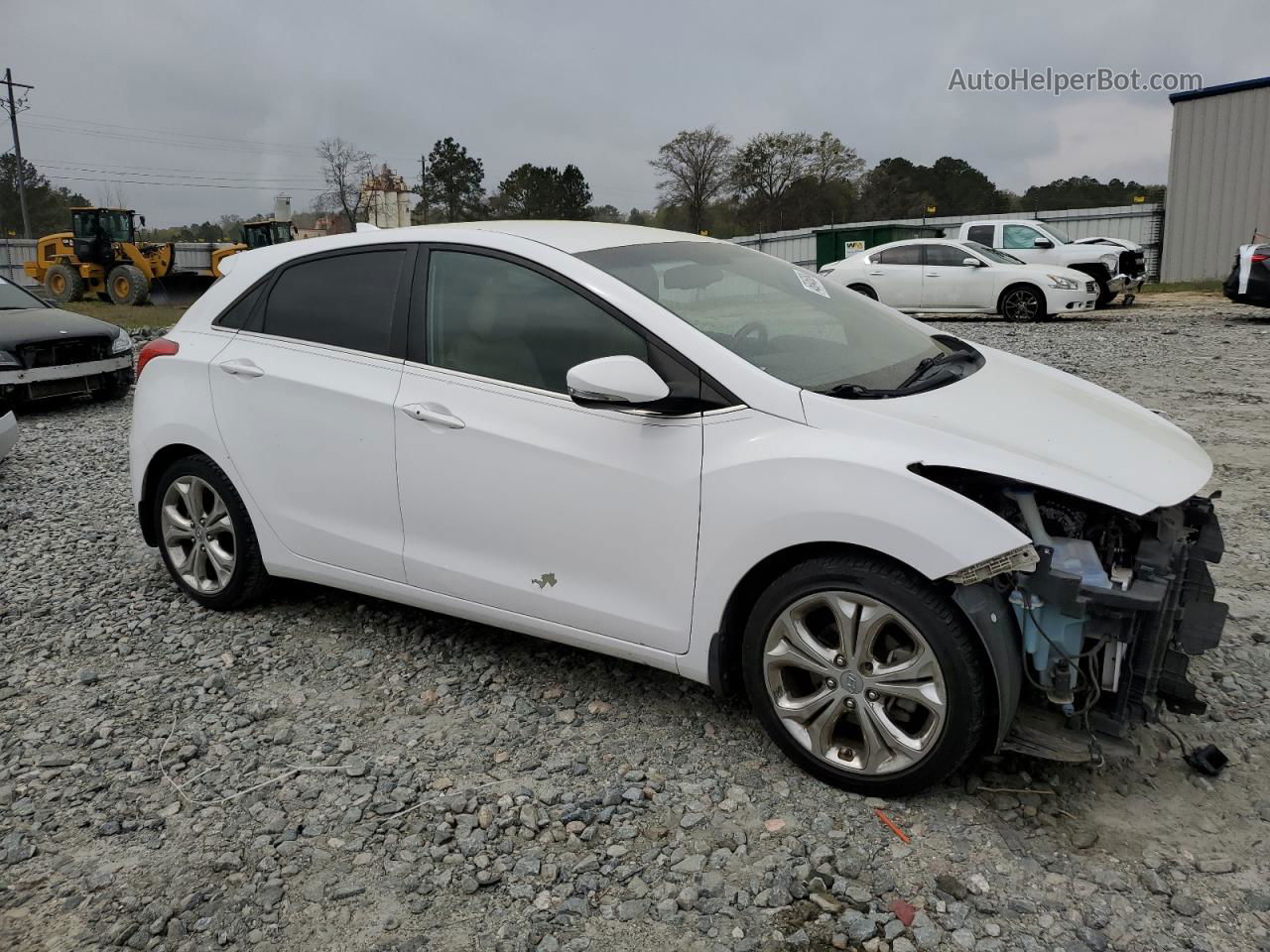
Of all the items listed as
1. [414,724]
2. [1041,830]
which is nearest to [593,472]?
[414,724]

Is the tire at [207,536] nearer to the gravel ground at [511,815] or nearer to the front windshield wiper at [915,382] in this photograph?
the gravel ground at [511,815]

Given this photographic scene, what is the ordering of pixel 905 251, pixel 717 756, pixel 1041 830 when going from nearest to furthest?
pixel 1041 830 → pixel 717 756 → pixel 905 251

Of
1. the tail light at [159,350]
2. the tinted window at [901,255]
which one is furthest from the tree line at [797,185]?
the tail light at [159,350]

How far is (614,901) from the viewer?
8.43 feet

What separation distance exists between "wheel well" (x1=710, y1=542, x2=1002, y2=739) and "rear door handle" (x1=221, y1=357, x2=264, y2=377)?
2210 mm

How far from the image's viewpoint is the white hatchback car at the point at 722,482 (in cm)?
270

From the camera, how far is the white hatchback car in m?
2.70

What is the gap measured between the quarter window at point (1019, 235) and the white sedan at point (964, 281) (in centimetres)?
272

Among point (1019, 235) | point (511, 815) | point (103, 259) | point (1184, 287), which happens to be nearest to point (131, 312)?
point (103, 259)

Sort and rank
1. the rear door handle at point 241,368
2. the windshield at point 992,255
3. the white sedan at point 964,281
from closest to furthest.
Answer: the rear door handle at point 241,368 → the white sedan at point 964,281 → the windshield at point 992,255

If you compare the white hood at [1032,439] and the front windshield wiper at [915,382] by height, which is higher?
the front windshield wiper at [915,382]

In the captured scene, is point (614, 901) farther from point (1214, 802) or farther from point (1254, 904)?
point (1214, 802)

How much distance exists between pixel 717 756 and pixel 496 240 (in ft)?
6.42

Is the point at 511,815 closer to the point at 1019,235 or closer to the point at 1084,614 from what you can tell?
the point at 1084,614
